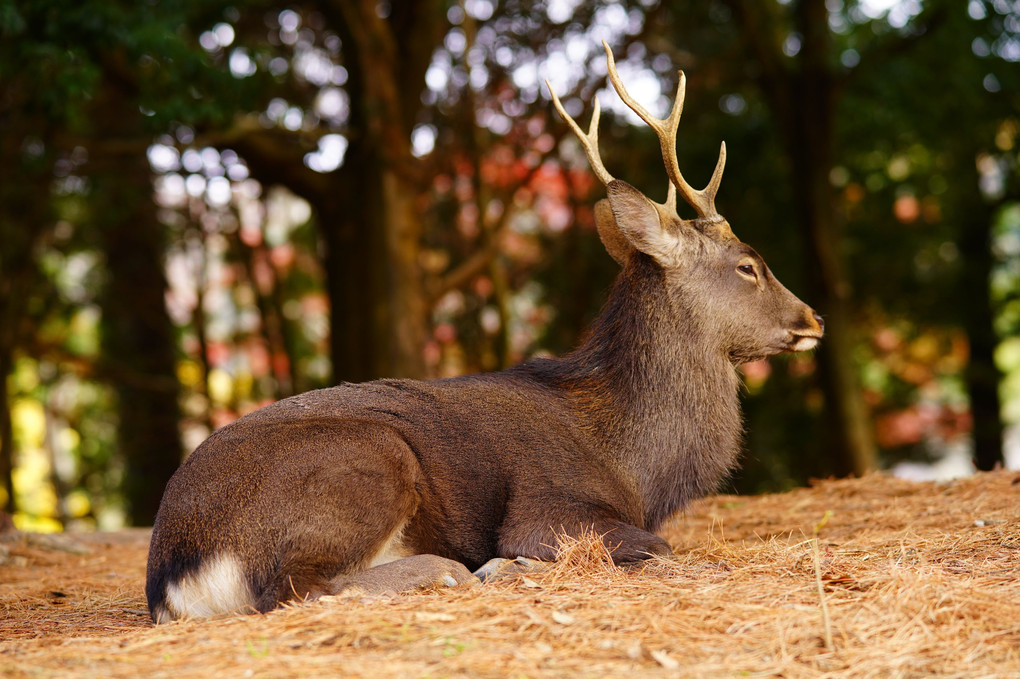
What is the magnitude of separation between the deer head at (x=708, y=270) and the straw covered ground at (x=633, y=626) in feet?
3.96

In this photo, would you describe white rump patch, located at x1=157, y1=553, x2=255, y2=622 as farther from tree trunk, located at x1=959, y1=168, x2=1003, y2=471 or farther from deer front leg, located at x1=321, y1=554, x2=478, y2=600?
tree trunk, located at x1=959, y1=168, x2=1003, y2=471

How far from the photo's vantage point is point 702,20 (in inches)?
531

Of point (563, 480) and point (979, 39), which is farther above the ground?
point (979, 39)

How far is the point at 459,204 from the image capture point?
591 inches

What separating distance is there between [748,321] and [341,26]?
6.27 m

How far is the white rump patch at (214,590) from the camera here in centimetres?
396

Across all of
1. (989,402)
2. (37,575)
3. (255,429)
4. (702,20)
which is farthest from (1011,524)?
(989,402)

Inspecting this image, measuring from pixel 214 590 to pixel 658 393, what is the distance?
2.31 meters

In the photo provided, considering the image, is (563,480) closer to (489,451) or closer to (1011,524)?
(489,451)

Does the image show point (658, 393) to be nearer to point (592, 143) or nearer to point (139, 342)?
point (592, 143)

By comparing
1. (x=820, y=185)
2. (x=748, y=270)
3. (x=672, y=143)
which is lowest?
(x=748, y=270)

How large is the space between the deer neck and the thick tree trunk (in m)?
8.98

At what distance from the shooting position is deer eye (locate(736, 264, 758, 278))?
5.47m

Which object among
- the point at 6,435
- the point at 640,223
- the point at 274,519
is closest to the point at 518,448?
the point at 274,519
